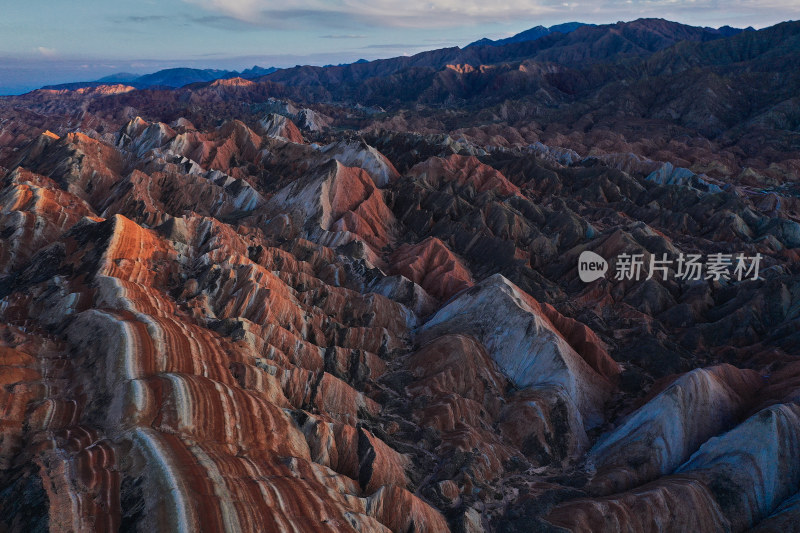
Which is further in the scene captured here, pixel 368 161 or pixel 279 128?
pixel 279 128

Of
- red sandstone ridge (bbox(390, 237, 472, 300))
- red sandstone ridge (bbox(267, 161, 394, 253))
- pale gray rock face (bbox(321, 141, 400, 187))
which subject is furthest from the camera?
pale gray rock face (bbox(321, 141, 400, 187))

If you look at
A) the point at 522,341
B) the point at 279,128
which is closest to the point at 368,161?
the point at 279,128

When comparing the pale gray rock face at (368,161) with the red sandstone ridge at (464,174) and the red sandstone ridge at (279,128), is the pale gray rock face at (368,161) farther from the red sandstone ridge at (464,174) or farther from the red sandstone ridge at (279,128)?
the red sandstone ridge at (279,128)

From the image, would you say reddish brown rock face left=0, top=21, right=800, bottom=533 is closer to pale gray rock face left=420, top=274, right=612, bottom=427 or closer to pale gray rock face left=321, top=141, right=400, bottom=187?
pale gray rock face left=420, top=274, right=612, bottom=427

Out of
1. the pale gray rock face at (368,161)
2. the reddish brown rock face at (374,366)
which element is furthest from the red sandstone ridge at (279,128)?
the reddish brown rock face at (374,366)

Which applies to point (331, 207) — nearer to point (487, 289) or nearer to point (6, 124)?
point (487, 289)

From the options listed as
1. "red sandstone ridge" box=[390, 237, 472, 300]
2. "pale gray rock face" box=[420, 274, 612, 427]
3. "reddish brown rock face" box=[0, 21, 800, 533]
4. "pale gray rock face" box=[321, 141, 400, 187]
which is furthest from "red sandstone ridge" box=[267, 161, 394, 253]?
"pale gray rock face" box=[420, 274, 612, 427]

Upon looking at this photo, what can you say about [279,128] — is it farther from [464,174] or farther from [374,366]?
[374,366]

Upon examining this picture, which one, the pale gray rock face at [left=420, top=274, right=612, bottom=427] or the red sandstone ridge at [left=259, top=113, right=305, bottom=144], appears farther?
the red sandstone ridge at [left=259, top=113, right=305, bottom=144]
